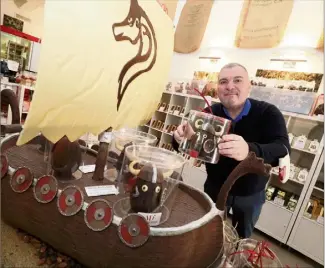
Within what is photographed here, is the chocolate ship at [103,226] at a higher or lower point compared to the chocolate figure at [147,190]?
lower

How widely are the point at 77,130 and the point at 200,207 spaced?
437 millimetres

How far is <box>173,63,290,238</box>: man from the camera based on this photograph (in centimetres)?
111

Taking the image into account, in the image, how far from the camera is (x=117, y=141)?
823 mm

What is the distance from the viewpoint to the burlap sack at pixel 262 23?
2949 millimetres

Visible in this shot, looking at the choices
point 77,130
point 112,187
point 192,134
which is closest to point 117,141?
point 112,187

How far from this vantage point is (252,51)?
11.4ft

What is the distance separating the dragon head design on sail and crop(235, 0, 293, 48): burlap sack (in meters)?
3.09

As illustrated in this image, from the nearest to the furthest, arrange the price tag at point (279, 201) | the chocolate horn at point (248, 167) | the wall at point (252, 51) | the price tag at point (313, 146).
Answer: the chocolate horn at point (248, 167) → the price tag at point (313, 146) → the price tag at point (279, 201) → the wall at point (252, 51)

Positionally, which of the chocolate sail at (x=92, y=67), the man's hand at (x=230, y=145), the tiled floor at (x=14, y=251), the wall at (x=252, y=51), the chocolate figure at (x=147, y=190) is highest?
the wall at (x=252, y=51)

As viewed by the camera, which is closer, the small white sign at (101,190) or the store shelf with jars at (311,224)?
the small white sign at (101,190)

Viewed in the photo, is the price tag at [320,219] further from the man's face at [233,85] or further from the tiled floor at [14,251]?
the tiled floor at [14,251]

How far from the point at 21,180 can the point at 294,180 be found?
2894 millimetres

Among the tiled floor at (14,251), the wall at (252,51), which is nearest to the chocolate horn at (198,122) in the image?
the tiled floor at (14,251)

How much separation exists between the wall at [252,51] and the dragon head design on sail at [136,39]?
2503mm
